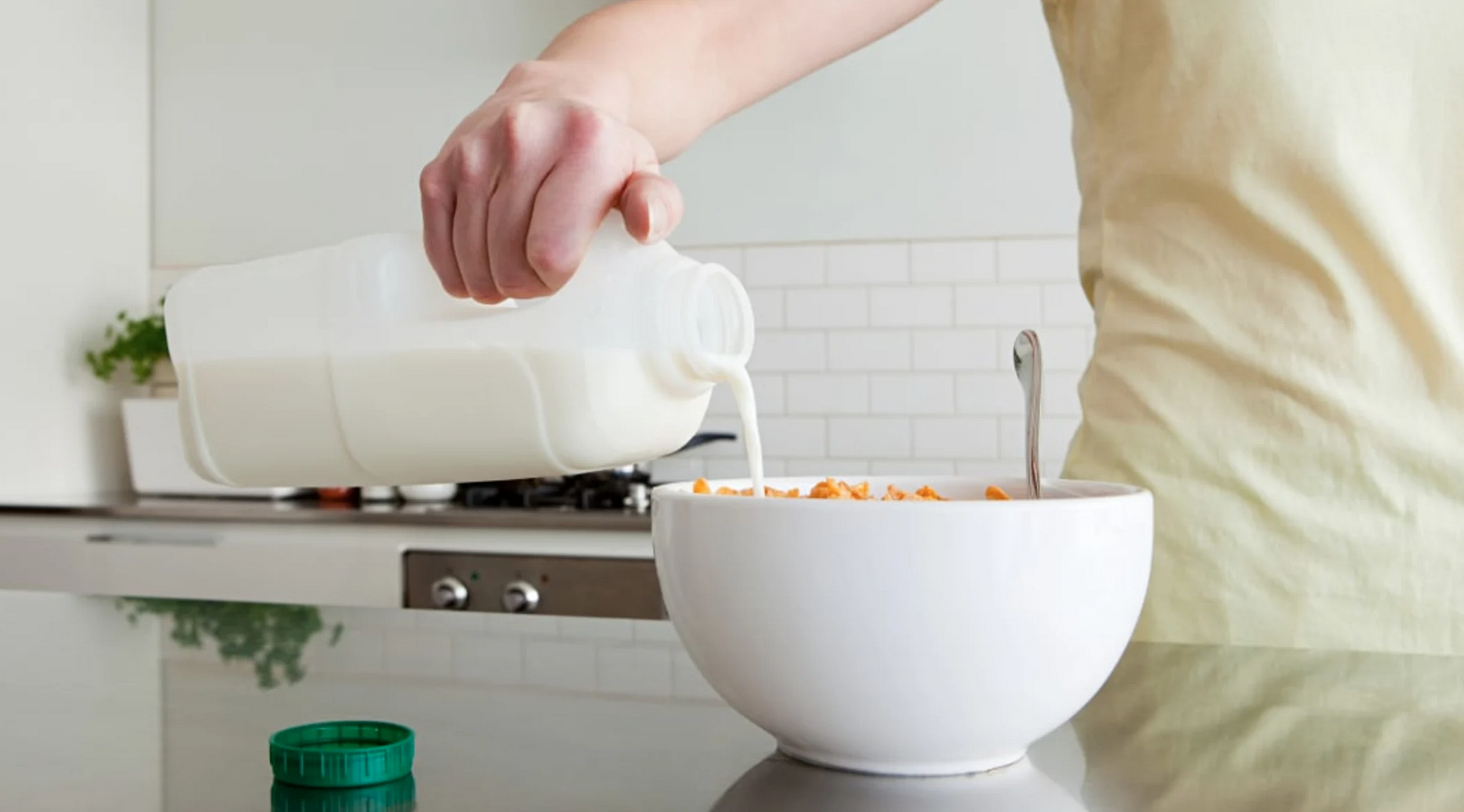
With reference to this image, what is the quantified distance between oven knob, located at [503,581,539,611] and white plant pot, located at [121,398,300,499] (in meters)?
0.85

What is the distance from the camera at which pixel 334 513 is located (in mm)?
2225

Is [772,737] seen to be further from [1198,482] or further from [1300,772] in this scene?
[1198,482]

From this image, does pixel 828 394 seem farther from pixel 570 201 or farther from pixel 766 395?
pixel 570 201

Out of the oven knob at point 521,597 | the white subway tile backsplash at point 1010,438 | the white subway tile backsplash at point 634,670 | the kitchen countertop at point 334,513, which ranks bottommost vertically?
the oven knob at point 521,597

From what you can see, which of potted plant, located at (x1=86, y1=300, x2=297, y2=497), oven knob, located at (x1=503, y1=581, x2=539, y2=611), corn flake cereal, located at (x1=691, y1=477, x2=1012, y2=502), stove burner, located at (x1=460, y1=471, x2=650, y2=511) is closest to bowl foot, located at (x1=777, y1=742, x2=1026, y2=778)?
corn flake cereal, located at (x1=691, y1=477, x2=1012, y2=502)

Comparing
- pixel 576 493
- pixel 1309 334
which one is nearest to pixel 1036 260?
pixel 576 493

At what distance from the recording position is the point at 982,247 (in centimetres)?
250

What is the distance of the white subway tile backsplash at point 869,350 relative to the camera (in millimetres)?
2545

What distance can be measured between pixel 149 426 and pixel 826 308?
1360mm

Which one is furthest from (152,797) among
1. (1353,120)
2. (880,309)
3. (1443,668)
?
(880,309)

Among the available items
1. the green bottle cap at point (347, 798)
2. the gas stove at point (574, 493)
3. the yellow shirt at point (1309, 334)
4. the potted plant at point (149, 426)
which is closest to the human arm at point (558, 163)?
the green bottle cap at point (347, 798)

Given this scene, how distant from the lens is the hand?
1.97 feet

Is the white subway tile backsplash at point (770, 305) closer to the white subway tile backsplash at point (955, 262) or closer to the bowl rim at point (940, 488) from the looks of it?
the white subway tile backsplash at point (955, 262)

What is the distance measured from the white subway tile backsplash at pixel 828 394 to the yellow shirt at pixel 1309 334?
165cm
